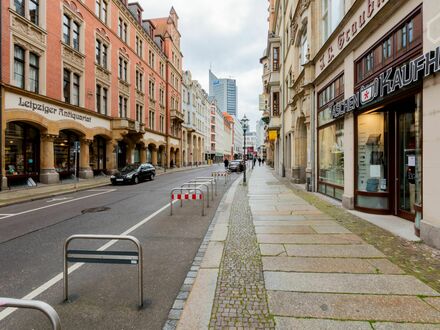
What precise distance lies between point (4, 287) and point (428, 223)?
7.67 meters

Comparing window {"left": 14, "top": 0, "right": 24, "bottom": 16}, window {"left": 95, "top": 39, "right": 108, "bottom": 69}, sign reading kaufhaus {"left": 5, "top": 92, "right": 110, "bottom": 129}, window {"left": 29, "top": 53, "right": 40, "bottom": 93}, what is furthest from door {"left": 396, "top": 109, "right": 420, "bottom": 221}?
window {"left": 95, "top": 39, "right": 108, "bottom": 69}

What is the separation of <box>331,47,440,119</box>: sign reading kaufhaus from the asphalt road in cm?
584

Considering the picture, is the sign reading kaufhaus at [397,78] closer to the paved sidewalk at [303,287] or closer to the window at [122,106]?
the paved sidewalk at [303,287]

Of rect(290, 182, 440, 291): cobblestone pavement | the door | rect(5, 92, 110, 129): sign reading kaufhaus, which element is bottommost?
rect(290, 182, 440, 291): cobblestone pavement

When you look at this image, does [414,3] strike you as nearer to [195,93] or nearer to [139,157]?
[139,157]

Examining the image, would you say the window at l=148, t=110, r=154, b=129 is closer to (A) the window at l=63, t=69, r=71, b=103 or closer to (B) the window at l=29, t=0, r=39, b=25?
(A) the window at l=63, t=69, r=71, b=103

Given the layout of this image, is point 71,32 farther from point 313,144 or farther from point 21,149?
point 313,144

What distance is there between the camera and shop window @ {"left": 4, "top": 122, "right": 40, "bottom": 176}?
16062 mm

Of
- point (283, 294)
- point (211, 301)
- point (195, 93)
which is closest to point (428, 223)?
point (283, 294)

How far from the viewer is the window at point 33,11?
1736 centimetres

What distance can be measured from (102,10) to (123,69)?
19.8ft

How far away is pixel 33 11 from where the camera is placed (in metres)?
17.7

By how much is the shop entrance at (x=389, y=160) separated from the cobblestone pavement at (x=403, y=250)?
116 cm

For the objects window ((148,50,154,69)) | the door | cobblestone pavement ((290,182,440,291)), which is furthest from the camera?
window ((148,50,154,69))
